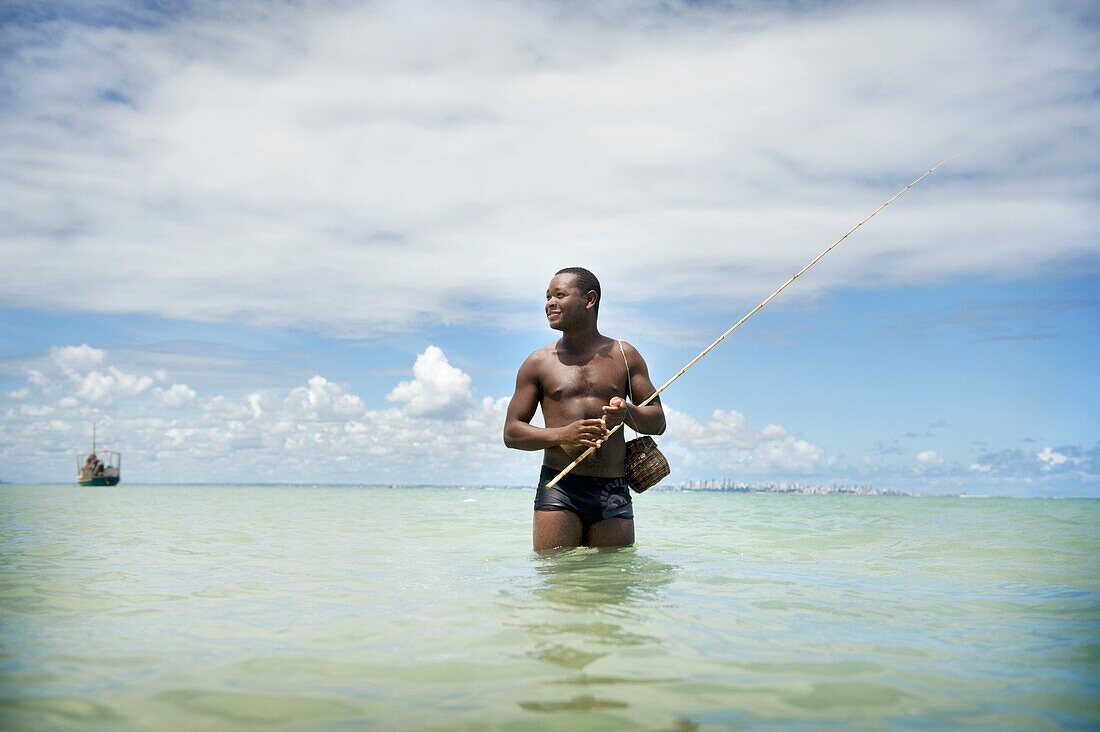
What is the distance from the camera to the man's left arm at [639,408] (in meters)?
5.97

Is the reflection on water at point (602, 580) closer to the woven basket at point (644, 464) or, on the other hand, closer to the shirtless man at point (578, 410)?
the shirtless man at point (578, 410)

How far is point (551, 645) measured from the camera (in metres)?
3.60

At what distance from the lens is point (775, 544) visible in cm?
1034

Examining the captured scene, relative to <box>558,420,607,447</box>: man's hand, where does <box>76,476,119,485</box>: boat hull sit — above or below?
below

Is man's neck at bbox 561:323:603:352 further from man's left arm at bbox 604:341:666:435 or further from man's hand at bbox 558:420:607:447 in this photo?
man's hand at bbox 558:420:607:447

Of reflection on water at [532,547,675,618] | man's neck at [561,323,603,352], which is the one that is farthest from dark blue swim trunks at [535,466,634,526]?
man's neck at [561,323,603,352]

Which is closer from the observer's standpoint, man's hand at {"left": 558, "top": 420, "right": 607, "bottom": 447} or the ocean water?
the ocean water

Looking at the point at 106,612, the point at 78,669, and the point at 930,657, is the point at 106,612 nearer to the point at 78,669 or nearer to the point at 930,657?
the point at 78,669

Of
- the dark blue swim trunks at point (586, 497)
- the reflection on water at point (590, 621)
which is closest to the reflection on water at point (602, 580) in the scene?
the reflection on water at point (590, 621)

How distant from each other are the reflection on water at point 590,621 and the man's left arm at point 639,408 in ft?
3.34

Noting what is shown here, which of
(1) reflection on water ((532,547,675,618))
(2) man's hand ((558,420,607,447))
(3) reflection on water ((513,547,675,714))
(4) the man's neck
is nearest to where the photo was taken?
(3) reflection on water ((513,547,675,714))

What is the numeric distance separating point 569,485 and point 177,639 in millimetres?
3065

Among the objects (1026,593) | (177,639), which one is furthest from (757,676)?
(1026,593)

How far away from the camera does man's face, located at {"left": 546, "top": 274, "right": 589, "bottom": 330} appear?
6301 mm
